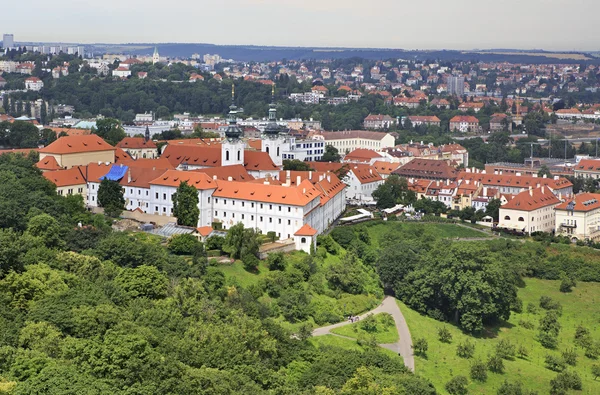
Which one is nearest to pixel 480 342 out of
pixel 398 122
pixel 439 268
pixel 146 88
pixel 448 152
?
pixel 439 268

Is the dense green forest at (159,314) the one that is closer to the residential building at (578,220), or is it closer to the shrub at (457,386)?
the shrub at (457,386)

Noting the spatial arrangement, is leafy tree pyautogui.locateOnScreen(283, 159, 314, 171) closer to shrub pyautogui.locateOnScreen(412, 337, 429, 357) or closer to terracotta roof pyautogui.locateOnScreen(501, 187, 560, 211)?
terracotta roof pyautogui.locateOnScreen(501, 187, 560, 211)

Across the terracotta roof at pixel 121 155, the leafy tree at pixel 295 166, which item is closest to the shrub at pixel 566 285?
the leafy tree at pixel 295 166

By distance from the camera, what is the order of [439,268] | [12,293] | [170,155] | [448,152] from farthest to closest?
[448,152]
[170,155]
[439,268]
[12,293]

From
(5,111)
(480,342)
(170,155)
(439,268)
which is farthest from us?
(5,111)

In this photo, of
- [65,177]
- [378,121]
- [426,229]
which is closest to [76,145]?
[65,177]

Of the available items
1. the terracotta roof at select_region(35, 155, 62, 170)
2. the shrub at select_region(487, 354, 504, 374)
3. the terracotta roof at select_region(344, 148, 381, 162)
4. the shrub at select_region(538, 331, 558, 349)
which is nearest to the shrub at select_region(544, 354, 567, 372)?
the shrub at select_region(538, 331, 558, 349)

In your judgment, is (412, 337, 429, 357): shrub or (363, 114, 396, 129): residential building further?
(363, 114, 396, 129): residential building

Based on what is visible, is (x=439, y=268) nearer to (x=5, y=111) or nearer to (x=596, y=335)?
(x=596, y=335)
